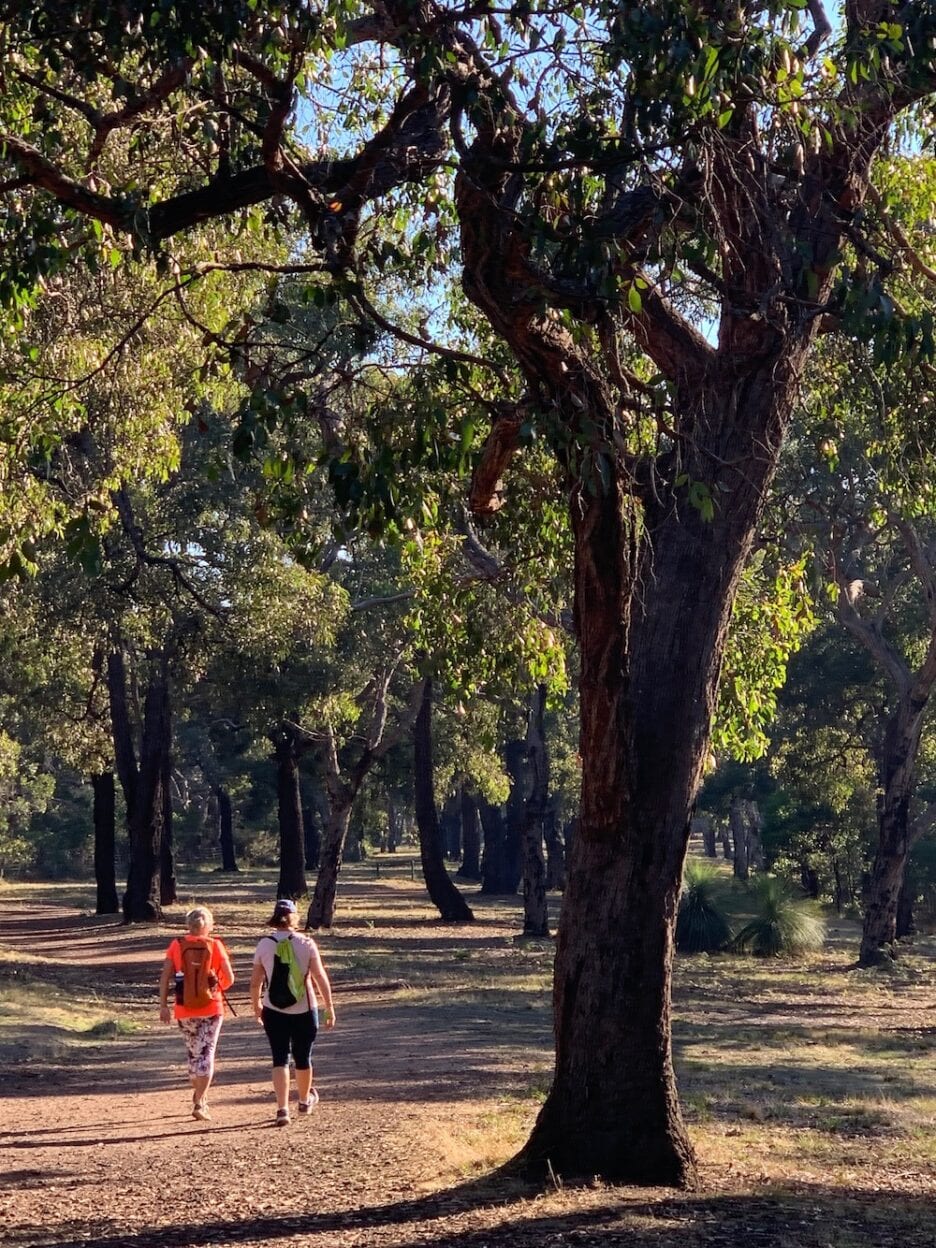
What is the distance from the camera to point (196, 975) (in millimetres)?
11070

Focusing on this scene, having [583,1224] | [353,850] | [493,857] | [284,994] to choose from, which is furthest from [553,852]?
[583,1224]

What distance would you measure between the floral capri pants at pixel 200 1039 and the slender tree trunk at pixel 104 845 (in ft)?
82.6

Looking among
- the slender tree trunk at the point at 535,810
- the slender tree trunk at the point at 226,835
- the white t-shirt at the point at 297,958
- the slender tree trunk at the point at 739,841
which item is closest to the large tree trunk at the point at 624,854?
the white t-shirt at the point at 297,958

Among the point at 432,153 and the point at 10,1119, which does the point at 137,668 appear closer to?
the point at 10,1119

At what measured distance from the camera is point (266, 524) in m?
9.02

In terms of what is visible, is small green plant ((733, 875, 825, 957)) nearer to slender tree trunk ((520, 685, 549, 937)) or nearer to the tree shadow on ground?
slender tree trunk ((520, 685, 549, 937))

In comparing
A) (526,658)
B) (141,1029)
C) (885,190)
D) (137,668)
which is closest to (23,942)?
(137,668)

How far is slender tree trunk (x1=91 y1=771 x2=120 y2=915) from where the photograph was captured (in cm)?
3600

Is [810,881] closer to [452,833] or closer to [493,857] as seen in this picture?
[493,857]

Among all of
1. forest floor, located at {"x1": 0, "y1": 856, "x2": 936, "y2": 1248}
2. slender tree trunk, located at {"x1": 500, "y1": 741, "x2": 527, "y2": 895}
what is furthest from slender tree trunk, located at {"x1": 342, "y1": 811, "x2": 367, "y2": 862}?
forest floor, located at {"x1": 0, "y1": 856, "x2": 936, "y2": 1248}

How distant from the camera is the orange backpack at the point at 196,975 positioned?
11.1 metres

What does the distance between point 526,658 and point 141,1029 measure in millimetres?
10002

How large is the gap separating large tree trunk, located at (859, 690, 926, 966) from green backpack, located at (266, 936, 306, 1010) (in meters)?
17.3

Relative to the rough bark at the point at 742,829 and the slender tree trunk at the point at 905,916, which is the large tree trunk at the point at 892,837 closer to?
the slender tree trunk at the point at 905,916
